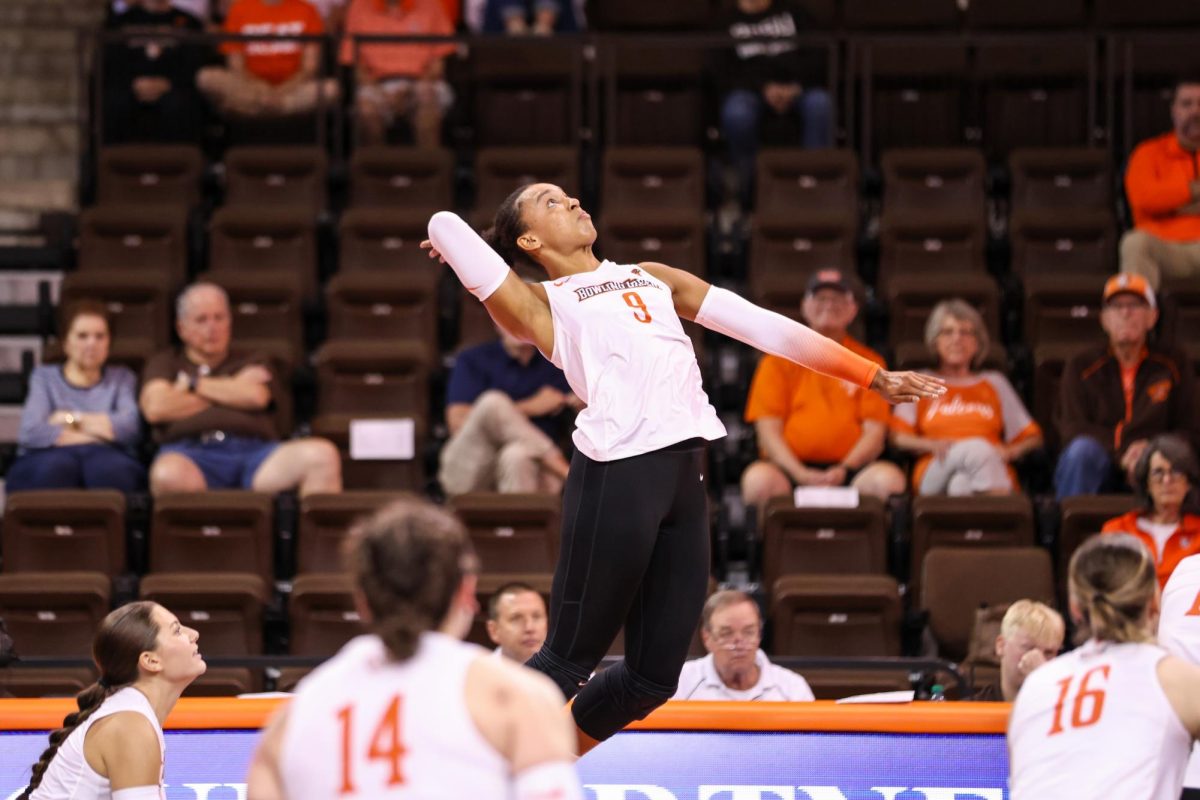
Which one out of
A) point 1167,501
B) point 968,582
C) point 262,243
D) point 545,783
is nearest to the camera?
point 545,783

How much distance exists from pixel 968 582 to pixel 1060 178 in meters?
3.38

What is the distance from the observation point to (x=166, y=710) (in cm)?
451

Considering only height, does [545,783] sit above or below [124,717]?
above

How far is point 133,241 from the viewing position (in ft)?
30.7

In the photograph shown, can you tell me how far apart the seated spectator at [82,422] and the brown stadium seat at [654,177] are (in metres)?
2.82

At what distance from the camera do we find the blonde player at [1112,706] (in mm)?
3473

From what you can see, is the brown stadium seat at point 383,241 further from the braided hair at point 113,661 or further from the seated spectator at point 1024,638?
the braided hair at point 113,661

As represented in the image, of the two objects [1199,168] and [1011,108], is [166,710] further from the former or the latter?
[1011,108]

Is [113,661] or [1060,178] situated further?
[1060,178]

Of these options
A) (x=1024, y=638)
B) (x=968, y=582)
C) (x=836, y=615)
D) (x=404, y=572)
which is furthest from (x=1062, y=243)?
(x=404, y=572)

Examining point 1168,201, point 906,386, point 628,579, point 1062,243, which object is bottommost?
point 628,579

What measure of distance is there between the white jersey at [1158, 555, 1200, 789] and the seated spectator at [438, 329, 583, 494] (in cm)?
343

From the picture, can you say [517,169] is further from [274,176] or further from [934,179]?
[934,179]

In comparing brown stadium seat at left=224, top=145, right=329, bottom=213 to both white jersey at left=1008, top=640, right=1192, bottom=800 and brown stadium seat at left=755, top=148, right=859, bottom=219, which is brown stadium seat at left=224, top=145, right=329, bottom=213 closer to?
brown stadium seat at left=755, top=148, right=859, bottom=219
